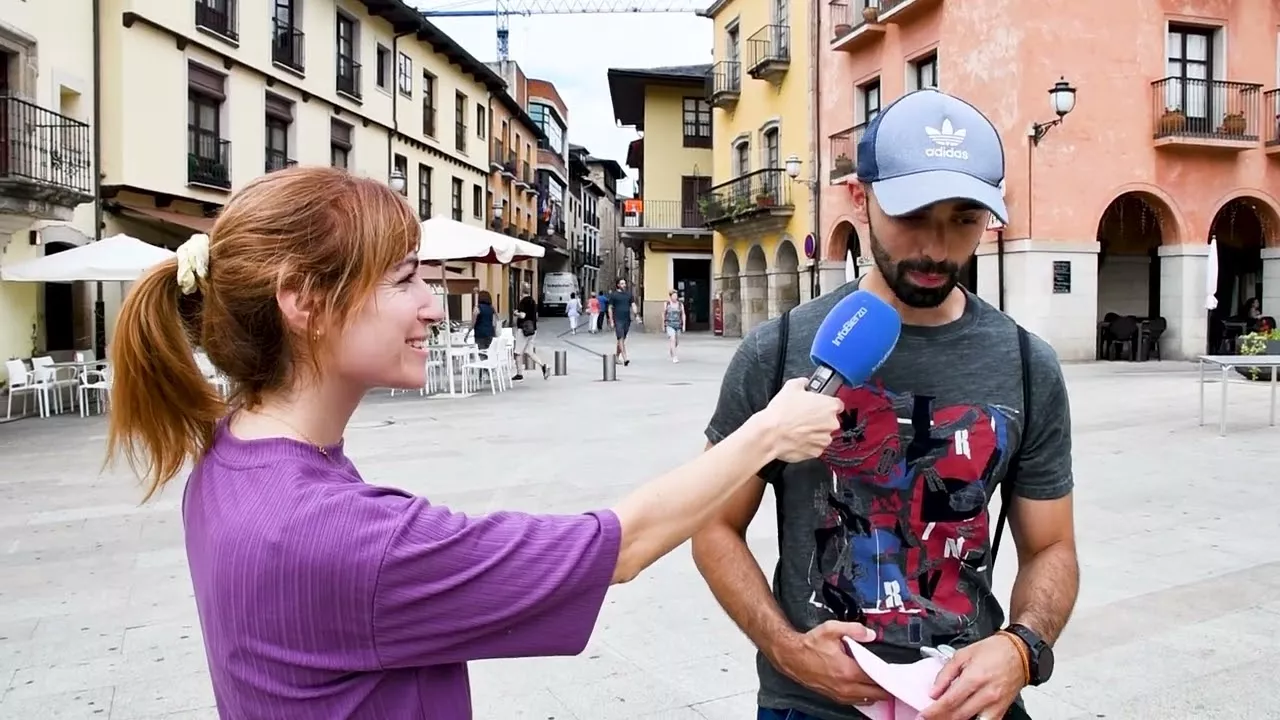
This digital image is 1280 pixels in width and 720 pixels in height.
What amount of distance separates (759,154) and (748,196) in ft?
4.51

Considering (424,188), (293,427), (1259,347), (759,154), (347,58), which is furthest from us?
(424,188)

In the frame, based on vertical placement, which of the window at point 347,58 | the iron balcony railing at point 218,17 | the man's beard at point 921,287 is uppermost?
the window at point 347,58

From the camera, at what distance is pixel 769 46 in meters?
28.1

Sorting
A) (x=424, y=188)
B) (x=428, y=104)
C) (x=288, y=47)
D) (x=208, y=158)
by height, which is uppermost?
(x=428, y=104)

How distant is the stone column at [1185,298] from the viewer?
18.4m

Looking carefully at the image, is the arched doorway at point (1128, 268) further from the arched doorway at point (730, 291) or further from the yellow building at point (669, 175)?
the yellow building at point (669, 175)

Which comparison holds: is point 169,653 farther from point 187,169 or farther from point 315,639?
point 187,169

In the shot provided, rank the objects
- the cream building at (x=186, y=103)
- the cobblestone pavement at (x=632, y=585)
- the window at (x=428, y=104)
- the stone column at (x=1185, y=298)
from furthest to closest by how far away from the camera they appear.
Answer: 1. the window at (x=428, y=104)
2. the stone column at (x=1185, y=298)
3. the cream building at (x=186, y=103)
4. the cobblestone pavement at (x=632, y=585)

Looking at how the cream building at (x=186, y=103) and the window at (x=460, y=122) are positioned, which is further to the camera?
the window at (x=460, y=122)

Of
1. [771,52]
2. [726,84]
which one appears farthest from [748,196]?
[726,84]

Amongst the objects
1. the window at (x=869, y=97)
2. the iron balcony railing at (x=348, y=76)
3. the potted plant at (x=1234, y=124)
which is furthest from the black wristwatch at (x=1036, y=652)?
the iron balcony railing at (x=348, y=76)

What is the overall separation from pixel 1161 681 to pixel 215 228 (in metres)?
3.63

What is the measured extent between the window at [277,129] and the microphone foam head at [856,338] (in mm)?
21180

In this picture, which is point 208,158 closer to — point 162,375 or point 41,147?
point 41,147
